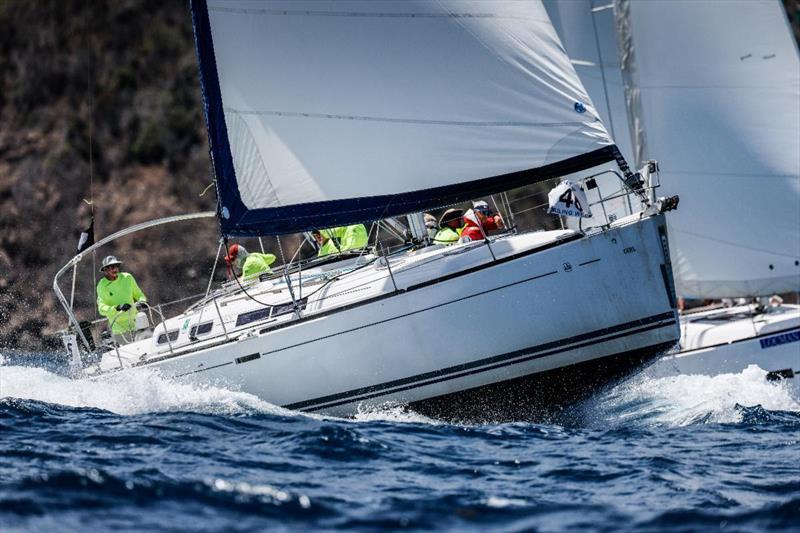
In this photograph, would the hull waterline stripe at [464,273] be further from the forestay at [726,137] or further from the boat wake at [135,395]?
the forestay at [726,137]

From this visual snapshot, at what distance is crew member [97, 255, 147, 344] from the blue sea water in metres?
2.11

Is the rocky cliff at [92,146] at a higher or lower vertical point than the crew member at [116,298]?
higher

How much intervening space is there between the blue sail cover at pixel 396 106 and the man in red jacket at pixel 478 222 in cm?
56

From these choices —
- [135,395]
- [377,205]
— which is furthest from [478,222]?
[135,395]

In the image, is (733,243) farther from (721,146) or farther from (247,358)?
(247,358)

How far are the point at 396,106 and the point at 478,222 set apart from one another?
53.6 inches

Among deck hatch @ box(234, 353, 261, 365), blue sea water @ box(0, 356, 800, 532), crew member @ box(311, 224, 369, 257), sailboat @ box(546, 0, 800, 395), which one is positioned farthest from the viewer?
sailboat @ box(546, 0, 800, 395)

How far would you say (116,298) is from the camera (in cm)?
1325

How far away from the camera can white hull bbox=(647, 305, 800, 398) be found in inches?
579

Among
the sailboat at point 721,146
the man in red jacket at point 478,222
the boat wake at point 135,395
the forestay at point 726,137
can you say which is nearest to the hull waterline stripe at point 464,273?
the man in red jacket at point 478,222

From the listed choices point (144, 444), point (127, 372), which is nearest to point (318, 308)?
point (127, 372)

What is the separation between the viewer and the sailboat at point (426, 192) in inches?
408

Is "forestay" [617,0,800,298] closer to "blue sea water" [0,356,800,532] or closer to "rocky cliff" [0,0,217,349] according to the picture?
"blue sea water" [0,356,800,532]

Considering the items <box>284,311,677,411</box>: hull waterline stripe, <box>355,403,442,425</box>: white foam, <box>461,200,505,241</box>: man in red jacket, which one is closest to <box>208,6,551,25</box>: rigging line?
<box>461,200,505,241</box>: man in red jacket
